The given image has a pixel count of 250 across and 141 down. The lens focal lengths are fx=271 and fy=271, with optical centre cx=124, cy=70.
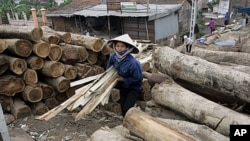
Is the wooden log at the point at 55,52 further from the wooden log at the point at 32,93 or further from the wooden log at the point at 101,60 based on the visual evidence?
the wooden log at the point at 101,60

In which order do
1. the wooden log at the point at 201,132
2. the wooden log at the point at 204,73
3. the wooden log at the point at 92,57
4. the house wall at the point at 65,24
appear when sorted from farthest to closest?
the house wall at the point at 65,24 < the wooden log at the point at 92,57 < the wooden log at the point at 204,73 < the wooden log at the point at 201,132

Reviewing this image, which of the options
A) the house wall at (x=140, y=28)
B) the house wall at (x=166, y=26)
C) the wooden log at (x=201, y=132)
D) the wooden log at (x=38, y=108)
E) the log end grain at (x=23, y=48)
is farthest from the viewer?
the house wall at (x=166, y=26)

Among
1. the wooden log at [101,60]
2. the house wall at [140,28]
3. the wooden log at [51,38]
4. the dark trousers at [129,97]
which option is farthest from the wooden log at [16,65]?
the house wall at [140,28]

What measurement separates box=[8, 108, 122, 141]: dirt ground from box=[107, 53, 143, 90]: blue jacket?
120 centimetres

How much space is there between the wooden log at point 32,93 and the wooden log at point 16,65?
38cm

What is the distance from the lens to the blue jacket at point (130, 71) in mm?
4363

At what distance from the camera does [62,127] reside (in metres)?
5.22

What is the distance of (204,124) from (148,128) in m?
0.85

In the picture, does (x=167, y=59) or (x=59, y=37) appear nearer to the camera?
(x=167, y=59)

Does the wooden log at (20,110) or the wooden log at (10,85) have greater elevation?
the wooden log at (10,85)

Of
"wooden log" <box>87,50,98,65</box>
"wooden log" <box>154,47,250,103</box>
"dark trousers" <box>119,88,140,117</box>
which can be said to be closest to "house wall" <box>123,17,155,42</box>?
"wooden log" <box>87,50,98,65</box>

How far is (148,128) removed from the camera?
282 cm

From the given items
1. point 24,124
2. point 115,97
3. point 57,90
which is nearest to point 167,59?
point 115,97

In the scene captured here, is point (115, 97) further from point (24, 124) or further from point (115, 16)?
point (115, 16)
